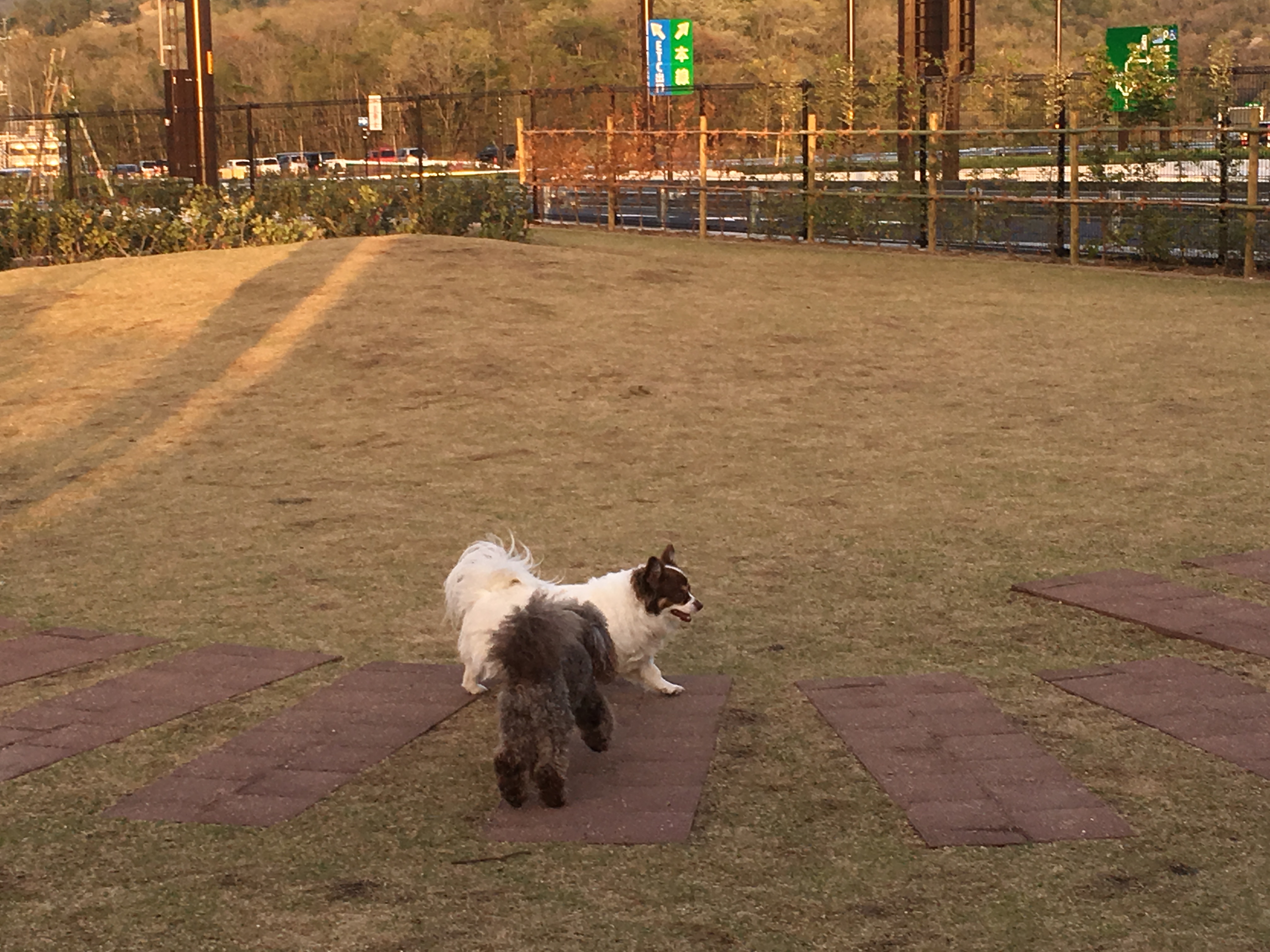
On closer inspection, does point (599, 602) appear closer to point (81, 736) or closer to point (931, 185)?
point (81, 736)

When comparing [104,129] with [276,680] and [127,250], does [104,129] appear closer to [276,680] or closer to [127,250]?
[127,250]

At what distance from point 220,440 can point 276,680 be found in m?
5.05

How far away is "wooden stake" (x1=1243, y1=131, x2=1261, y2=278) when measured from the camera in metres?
17.6

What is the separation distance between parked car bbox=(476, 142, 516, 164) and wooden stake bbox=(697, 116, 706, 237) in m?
9.75

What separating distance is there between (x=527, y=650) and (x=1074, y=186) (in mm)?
17080

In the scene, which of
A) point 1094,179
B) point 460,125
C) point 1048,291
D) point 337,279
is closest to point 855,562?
point 337,279

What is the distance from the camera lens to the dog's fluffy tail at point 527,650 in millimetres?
4492

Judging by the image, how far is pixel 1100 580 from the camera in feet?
22.2

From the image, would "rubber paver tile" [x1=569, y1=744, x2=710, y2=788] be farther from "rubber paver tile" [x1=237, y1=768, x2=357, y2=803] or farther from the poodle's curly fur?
"rubber paver tile" [x1=237, y1=768, x2=357, y2=803]

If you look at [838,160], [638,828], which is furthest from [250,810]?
[838,160]

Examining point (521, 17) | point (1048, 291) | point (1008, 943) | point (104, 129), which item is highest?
point (521, 17)

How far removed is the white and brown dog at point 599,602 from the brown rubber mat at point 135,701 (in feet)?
2.60

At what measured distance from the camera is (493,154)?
4816 cm

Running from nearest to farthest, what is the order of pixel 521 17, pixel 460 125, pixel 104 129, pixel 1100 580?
pixel 1100 580 < pixel 460 125 < pixel 104 129 < pixel 521 17
